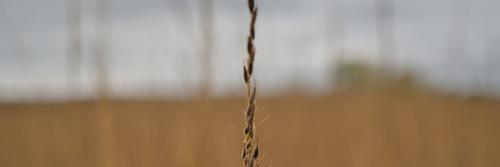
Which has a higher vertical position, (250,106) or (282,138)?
(250,106)

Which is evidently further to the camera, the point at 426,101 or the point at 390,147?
the point at 426,101

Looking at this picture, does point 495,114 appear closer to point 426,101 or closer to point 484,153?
point 426,101

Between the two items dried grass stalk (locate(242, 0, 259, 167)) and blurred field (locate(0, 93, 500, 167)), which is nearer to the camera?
dried grass stalk (locate(242, 0, 259, 167))

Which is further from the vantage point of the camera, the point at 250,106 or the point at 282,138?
the point at 282,138

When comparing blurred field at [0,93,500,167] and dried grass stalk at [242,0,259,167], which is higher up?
dried grass stalk at [242,0,259,167]

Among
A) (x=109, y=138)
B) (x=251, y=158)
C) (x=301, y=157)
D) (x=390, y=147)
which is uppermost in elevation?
(x=251, y=158)

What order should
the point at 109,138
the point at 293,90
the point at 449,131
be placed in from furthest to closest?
1. the point at 293,90
2. the point at 449,131
3. the point at 109,138

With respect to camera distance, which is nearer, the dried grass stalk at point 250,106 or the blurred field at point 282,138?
the dried grass stalk at point 250,106

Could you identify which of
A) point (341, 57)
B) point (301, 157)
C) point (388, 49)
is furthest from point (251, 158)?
point (301, 157)
